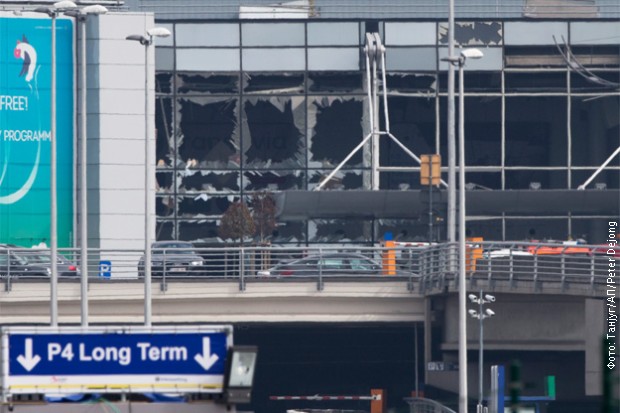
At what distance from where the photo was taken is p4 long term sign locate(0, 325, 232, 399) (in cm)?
1555

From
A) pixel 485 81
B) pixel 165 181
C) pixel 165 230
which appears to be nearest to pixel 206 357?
pixel 165 230

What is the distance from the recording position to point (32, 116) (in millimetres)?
60031

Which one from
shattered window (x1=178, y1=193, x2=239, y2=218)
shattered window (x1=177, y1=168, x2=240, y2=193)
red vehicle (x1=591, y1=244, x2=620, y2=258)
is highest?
shattered window (x1=177, y1=168, x2=240, y2=193)

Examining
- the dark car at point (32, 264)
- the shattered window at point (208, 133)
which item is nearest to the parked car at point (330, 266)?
the dark car at point (32, 264)

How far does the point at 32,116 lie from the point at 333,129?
10609mm

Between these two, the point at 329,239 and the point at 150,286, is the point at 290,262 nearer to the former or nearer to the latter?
the point at 150,286

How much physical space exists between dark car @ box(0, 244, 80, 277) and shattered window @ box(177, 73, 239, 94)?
15.0 m

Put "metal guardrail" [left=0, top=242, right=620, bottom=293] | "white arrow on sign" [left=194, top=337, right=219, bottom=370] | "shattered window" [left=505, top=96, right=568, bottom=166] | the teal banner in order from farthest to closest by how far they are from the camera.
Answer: "shattered window" [left=505, top=96, right=568, bottom=166]
the teal banner
"metal guardrail" [left=0, top=242, right=620, bottom=293]
"white arrow on sign" [left=194, top=337, right=219, bottom=370]

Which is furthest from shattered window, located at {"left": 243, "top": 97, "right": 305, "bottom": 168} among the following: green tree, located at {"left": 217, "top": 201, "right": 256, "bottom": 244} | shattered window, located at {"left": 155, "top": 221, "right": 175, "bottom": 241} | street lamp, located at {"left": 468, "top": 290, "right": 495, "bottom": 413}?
street lamp, located at {"left": 468, "top": 290, "right": 495, "bottom": 413}

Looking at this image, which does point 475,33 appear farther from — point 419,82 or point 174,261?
point 174,261

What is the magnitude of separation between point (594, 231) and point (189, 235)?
46.7ft

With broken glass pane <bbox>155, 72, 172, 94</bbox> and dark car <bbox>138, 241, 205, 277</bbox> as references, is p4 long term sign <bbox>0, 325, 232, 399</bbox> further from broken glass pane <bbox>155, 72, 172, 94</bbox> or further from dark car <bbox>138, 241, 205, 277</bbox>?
broken glass pane <bbox>155, 72, 172, 94</bbox>

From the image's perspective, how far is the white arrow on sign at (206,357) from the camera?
1574 centimetres

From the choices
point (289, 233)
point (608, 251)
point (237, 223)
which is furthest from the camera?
point (289, 233)
